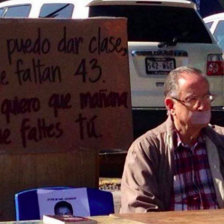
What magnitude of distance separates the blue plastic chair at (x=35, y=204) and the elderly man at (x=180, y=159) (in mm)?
245

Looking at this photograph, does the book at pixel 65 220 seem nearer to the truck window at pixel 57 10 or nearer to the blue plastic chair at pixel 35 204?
the blue plastic chair at pixel 35 204

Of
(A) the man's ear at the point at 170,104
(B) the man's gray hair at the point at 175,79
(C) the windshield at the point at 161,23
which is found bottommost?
(A) the man's ear at the point at 170,104

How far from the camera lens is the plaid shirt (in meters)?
4.90

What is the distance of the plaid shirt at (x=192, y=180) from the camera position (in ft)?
16.1

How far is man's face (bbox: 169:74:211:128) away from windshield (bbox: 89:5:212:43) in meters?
5.46

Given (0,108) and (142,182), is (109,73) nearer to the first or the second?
(0,108)

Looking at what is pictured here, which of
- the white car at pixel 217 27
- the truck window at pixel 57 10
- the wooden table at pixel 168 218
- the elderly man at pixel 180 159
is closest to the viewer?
the wooden table at pixel 168 218

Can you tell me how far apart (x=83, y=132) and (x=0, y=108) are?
545mm

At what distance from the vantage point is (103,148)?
6078 mm

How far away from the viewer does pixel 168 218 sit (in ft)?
13.7

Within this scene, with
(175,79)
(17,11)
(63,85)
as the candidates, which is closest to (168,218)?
(175,79)

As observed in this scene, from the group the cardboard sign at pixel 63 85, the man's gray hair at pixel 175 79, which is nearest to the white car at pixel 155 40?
the cardboard sign at pixel 63 85

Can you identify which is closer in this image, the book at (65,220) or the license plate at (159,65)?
the book at (65,220)

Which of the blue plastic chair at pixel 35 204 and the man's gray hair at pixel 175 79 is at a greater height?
the man's gray hair at pixel 175 79
